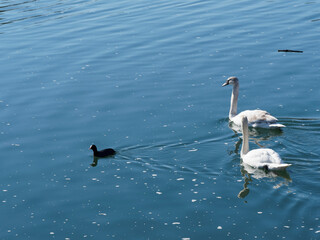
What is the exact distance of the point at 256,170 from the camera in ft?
50.2

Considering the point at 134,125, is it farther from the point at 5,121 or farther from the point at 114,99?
the point at 5,121

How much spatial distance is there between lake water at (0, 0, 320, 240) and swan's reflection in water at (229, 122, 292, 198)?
0.19 feet

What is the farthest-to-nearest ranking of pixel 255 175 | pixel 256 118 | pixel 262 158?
pixel 256 118
pixel 262 158
pixel 255 175

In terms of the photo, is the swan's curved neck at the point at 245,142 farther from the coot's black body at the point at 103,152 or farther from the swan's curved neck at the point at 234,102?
the coot's black body at the point at 103,152

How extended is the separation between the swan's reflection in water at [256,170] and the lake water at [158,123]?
0.06 meters

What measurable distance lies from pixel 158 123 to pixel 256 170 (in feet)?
14.9

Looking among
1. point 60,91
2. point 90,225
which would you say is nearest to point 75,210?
point 90,225

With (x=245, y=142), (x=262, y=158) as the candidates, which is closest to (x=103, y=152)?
(x=245, y=142)

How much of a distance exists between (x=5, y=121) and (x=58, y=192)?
5697 millimetres

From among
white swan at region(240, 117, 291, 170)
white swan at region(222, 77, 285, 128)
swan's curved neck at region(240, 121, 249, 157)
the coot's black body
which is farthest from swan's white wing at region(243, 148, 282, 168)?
the coot's black body

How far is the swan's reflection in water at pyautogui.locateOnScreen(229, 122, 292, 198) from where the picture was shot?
14477 mm

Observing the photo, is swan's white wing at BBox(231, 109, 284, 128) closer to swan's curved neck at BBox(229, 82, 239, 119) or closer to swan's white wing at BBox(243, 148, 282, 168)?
swan's curved neck at BBox(229, 82, 239, 119)

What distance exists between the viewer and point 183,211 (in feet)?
45.1

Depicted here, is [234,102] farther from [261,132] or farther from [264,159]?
[264,159]
